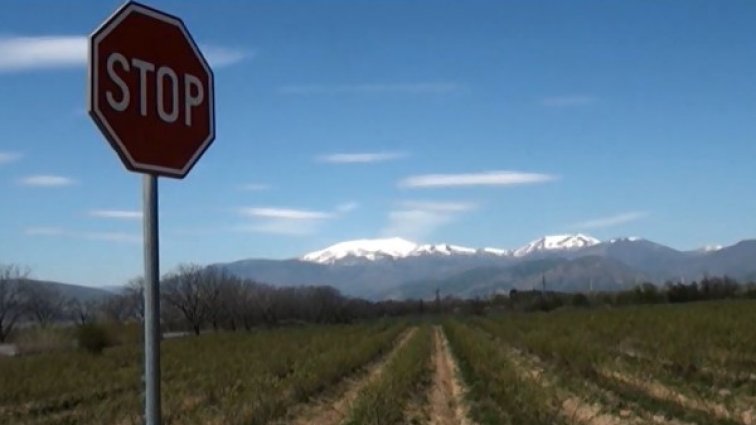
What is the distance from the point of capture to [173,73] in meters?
3.87

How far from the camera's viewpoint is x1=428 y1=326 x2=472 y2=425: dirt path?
57.1 feet

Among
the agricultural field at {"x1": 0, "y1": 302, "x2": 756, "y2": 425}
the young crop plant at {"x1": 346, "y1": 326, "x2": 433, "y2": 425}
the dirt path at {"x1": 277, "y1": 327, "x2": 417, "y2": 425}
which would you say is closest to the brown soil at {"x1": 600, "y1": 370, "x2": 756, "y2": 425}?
the agricultural field at {"x1": 0, "y1": 302, "x2": 756, "y2": 425}

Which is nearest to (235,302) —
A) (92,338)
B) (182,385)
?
(92,338)

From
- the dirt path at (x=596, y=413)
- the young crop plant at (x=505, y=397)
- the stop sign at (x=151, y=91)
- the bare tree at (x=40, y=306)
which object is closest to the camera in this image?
the stop sign at (x=151, y=91)

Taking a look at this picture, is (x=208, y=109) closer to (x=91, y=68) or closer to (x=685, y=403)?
(x=91, y=68)

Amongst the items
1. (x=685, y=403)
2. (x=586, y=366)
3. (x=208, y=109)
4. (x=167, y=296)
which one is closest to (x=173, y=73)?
(x=208, y=109)

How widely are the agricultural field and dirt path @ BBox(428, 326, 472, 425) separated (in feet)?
0.15

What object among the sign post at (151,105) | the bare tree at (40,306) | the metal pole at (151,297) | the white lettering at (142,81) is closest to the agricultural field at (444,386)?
the metal pole at (151,297)

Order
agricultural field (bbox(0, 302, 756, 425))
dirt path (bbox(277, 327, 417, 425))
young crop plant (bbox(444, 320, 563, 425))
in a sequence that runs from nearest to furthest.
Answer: young crop plant (bbox(444, 320, 563, 425))
agricultural field (bbox(0, 302, 756, 425))
dirt path (bbox(277, 327, 417, 425))

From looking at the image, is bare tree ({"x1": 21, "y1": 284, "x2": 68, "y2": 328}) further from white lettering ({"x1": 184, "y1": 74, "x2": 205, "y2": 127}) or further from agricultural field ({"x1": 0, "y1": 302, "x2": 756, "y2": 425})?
white lettering ({"x1": 184, "y1": 74, "x2": 205, "y2": 127})

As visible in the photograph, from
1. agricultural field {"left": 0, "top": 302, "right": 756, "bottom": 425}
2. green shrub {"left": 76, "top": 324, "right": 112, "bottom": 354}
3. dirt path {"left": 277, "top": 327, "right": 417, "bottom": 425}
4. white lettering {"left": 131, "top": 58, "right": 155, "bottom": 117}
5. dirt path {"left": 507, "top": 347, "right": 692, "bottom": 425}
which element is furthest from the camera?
green shrub {"left": 76, "top": 324, "right": 112, "bottom": 354}

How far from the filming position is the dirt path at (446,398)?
57.1 ft

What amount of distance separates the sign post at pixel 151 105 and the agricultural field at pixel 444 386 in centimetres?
1216

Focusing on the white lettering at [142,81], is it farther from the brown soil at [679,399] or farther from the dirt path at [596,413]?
the brown soil at [679,399]
